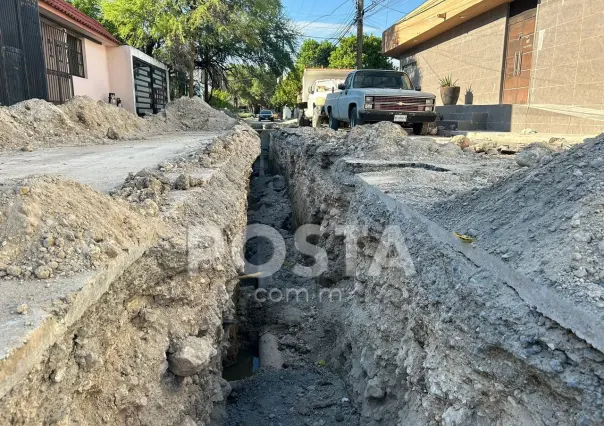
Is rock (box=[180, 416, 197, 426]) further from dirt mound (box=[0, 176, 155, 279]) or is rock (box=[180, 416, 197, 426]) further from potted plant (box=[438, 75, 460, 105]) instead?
potted plant (box=[438, 75, 460, 105])

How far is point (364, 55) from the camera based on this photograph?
35.7 metres

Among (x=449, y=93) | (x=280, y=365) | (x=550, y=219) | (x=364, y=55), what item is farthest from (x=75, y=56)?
(x=364, y=55)

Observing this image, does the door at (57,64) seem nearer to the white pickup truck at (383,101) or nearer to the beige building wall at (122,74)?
the beige building wall at (122,74)

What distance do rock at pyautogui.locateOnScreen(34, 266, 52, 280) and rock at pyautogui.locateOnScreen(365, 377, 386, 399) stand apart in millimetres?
2016

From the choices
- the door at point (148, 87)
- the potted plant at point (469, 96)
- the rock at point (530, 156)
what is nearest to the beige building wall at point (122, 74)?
the door at point (148, 87)

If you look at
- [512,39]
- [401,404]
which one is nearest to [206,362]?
[401,404]

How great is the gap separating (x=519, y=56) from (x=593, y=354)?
12.7 m

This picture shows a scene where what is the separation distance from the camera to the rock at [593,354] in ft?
4.91

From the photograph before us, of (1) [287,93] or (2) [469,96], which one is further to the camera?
(1) [287,93]

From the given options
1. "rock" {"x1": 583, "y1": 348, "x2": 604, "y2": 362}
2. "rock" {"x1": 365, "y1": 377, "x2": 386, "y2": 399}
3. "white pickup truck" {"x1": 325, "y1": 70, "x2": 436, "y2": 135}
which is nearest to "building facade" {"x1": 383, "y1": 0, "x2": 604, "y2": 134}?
"white pickup truck" {"x1": 325, "y1": 70, "x2": 436, "y2": 135}

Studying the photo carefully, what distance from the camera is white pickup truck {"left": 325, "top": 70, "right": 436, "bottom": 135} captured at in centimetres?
1067

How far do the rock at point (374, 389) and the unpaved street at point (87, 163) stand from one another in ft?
8.09

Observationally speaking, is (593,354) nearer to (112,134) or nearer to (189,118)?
(112,134)

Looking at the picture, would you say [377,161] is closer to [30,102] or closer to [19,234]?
[19,234]
